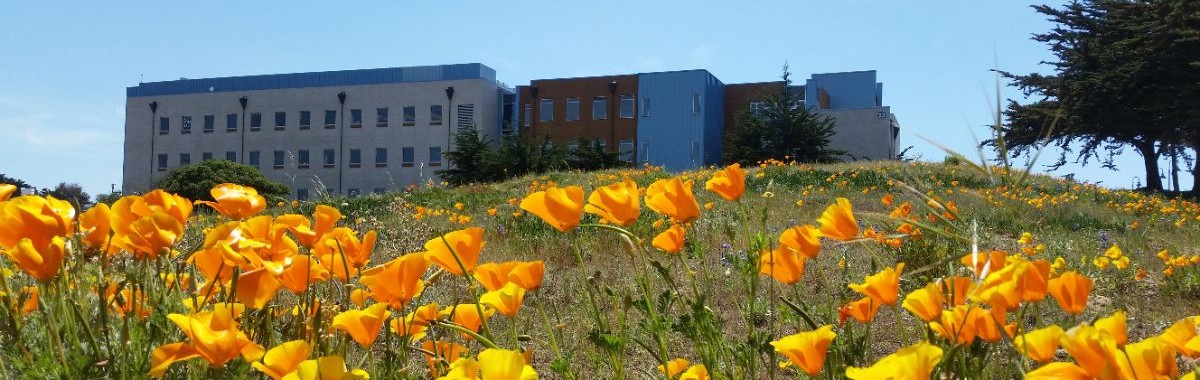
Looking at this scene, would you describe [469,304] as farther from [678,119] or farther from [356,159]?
[356,159]

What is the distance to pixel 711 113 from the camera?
4081 cm

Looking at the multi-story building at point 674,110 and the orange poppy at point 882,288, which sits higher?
the multi-story building at point 674,110

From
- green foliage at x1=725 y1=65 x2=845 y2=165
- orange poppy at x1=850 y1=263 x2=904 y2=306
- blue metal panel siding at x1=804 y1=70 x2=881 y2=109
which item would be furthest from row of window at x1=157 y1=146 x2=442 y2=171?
orange poppy at x1=850 y1=263 x2=904 y2=306

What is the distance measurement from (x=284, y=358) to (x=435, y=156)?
42.8 meters

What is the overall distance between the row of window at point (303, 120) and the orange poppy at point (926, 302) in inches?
1671

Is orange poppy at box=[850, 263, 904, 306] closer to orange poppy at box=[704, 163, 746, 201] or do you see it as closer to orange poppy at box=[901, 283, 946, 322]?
orange poppy at box=[901, 283, 946, 322]

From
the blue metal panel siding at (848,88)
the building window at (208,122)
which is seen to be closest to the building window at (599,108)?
the blue metal panel siding at (848,88)

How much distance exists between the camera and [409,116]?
44.0 meters

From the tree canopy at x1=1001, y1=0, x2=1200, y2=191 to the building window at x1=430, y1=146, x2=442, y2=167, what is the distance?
24348mm

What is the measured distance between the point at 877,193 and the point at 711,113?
28.4m

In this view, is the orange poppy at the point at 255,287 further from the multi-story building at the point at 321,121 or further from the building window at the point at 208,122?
the building window at the point at 208,122

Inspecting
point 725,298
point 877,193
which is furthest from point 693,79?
point 725,298

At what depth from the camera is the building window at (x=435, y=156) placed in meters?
43.1

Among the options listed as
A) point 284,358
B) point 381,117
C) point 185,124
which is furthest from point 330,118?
point 284,358
